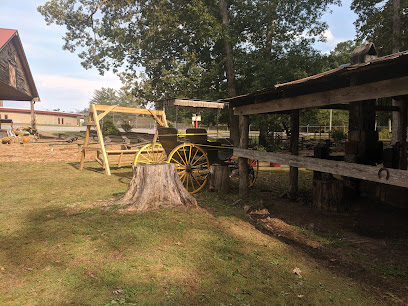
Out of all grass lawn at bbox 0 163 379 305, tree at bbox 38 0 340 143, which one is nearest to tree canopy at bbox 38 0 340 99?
tree at bbox 38 0 340 143

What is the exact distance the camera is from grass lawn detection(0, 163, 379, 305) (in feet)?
9.45

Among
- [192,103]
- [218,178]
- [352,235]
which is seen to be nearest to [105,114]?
[192,103]

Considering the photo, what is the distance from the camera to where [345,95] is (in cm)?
434

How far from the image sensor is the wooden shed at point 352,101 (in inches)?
145

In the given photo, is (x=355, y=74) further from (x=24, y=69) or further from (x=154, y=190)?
(x=24, y=69)

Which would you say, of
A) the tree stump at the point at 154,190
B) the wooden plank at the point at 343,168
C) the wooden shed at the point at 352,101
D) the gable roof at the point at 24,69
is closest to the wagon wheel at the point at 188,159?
the wooden shed at the point at 352,101

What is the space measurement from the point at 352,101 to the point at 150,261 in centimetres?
470

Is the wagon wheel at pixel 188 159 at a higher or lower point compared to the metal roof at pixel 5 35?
lower

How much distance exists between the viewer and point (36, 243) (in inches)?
158

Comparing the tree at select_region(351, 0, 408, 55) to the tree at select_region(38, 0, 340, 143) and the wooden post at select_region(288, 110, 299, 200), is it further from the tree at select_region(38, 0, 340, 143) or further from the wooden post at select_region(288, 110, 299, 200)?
the wooden post at select_region(288, 110, 299, 200)

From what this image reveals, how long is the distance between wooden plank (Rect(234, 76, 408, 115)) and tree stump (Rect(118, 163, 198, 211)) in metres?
2.61

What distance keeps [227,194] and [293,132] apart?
2585 millimetres

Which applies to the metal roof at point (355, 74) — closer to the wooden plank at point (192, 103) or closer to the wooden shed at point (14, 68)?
the wooden plank at point (192, 103)

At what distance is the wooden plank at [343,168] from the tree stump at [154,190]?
1986mm
